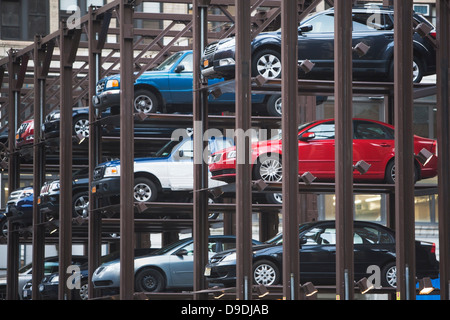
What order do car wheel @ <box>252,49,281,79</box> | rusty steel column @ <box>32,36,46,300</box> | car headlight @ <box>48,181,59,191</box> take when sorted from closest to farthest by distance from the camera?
car wheel @ <box>252,49,281,79</box>, car headlight @ <box>48,181,59,191</box>, rusty steel column @ <box>32,36,46,300</box>

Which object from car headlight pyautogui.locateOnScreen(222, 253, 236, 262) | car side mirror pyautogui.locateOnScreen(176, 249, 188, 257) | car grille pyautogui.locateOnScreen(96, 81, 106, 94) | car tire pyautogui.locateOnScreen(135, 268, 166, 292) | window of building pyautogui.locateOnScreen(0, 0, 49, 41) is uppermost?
window of building pyautogui.locateOnScreen(0, 0, 49, 41)

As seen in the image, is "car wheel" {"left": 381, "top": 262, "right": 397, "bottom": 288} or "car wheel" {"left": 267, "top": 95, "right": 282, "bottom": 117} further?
"car wheel" {"left": 267, "top": 95, "right": 282, "bottom": 117}

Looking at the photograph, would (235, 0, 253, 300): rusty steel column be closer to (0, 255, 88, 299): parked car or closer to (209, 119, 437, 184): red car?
(209, 119, 437, 184): red car

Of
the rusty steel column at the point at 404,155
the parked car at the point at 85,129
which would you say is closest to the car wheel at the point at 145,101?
the parked car at the point at 85,129

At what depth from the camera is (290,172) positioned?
14.6 m

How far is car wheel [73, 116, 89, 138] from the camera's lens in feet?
77.6

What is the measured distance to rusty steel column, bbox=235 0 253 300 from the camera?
15039 millimetres

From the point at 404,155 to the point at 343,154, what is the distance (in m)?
0.88

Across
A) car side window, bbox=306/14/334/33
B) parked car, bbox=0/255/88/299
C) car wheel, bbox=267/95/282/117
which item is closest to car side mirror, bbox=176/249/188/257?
car wheel, bbox=267/95/282/117

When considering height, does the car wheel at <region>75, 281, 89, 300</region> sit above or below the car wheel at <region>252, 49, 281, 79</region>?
below

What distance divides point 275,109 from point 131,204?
3.63m

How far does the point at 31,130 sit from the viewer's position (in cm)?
2592

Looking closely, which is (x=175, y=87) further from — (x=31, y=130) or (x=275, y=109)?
(x=31, y=130)

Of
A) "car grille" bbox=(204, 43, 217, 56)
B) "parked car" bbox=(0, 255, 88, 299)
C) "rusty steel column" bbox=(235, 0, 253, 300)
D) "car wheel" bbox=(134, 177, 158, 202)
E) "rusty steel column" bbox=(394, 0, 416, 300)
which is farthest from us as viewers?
"parked car" bbox=(0, 255, 88, 299)
